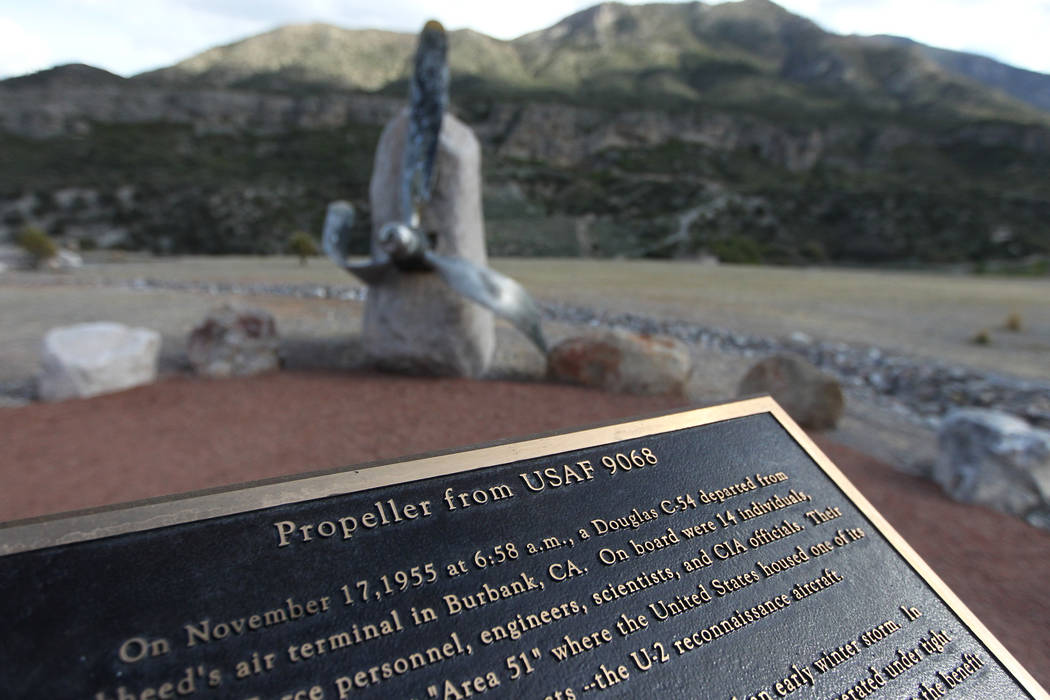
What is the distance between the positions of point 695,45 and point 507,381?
11253cm

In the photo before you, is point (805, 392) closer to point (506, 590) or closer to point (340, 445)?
point (340, 445)

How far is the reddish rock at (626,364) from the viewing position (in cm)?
522

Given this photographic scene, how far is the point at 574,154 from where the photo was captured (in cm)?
5728

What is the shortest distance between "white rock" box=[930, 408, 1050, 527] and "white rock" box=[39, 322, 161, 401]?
20.2 ft

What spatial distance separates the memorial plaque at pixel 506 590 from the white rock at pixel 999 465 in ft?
7.08

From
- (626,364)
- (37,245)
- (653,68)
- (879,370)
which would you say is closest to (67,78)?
(37,245)

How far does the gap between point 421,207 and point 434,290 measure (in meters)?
0.75

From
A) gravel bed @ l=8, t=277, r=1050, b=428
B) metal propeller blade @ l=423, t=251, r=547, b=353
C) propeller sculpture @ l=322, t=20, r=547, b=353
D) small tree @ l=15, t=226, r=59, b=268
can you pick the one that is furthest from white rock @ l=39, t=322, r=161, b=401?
small tree @ l=15, t=226, r=59, b=268

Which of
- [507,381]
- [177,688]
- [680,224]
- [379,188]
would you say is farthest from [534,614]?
[680,224]

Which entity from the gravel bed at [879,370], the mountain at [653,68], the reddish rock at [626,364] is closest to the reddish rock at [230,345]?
the reddish rock at [626,364]

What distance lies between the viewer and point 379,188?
18.6ft

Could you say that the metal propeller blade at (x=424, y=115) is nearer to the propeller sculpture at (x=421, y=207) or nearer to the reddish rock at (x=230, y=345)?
the propeller sculpture at (x=421, y=207)

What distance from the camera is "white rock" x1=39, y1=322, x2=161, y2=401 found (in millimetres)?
4887

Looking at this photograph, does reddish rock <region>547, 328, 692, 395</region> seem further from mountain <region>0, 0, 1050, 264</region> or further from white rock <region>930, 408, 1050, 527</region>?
mountain <region>0, 0, 1050, 264</region>
